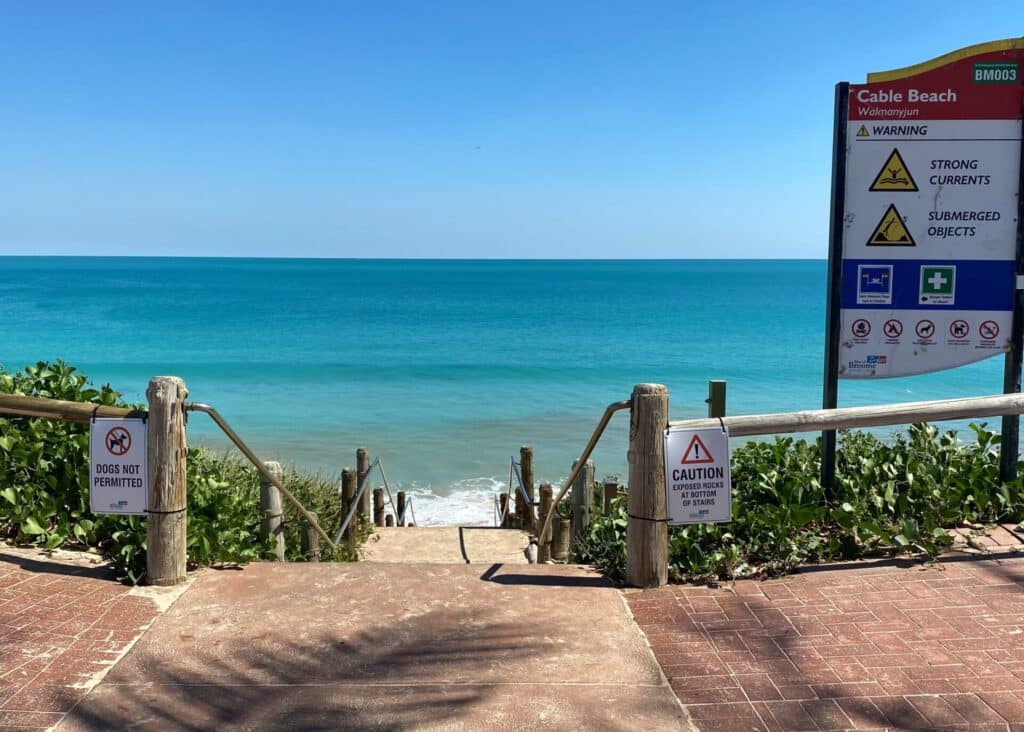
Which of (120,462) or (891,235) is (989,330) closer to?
(891,235)

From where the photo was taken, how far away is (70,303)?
84.8 meters

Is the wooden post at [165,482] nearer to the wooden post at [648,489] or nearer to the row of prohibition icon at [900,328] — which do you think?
the wooden post at [648,489]

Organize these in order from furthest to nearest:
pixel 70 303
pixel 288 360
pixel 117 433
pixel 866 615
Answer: pixel 70 303 < pixel 288 360 < pixel 117 433 < pixel 866 615

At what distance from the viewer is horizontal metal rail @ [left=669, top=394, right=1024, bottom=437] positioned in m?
4.93

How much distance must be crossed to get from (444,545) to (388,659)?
7.48m

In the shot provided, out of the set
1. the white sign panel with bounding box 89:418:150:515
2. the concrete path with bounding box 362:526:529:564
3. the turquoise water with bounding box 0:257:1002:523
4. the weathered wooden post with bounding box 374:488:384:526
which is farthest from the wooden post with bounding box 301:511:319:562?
the turquoise water with bounding box 0:257:1002:523

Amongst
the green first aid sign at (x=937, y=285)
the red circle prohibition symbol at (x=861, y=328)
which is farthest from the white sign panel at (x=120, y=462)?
the green first aid sign at (x=937, y=285)

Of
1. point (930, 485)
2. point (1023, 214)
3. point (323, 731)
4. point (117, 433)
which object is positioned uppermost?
point (1023, 214)

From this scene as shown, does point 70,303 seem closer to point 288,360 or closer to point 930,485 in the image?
point 288,360

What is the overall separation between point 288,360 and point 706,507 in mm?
39779

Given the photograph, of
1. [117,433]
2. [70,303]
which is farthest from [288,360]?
[70,303]

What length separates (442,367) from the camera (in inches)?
1566

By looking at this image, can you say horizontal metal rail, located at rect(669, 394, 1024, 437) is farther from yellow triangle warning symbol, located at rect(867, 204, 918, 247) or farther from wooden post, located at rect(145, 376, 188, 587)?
wooden post, located at rect(145, 376, 188, 587)

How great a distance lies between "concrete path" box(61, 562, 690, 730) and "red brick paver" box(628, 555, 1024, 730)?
249 millimetres
